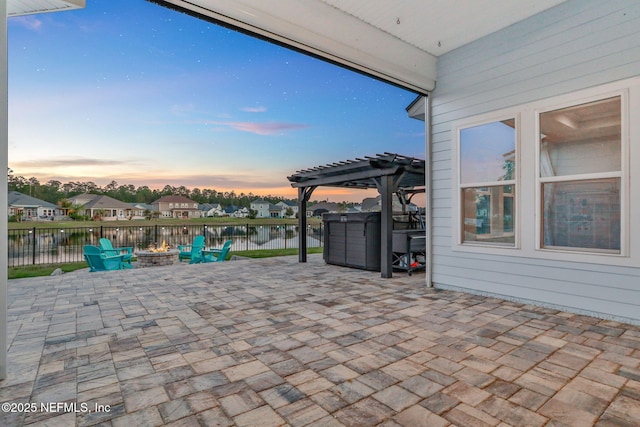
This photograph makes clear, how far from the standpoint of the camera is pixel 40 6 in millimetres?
2566

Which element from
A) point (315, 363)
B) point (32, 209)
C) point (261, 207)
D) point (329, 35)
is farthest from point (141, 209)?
point (315, 363)

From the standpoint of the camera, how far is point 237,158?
47.5 ft

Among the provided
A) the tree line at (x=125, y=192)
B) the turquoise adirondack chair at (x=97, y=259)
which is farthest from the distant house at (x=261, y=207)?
the turquoise adirondack chair at (x=97, y=259)

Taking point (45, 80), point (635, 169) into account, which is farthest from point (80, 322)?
point (45, 80)

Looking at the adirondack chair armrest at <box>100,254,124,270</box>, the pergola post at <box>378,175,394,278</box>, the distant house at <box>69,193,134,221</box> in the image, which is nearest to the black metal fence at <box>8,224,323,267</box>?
the adirondack chair armrest at <box>100,254,124,270</box>

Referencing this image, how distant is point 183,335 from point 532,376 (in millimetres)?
2717

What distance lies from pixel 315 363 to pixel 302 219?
5.84m

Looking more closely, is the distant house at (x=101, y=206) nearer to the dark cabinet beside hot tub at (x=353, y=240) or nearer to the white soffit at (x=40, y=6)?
the dark cabinet beside hot tub at (x=353, y=240)

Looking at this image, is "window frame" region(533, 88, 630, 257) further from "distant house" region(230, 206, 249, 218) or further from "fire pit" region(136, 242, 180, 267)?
"distant house" region(230, 206, 249, 218)

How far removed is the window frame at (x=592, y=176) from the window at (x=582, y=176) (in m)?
0.01

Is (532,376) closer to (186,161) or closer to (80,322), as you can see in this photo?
(80,322)

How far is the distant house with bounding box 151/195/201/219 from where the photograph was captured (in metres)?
16.0

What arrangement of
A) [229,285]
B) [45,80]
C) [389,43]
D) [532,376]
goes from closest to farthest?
1. [532,376]
2. [389,43]
3. [229,285]
4. [45,80]

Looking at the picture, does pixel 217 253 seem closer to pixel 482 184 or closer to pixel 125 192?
pixel 482 184
